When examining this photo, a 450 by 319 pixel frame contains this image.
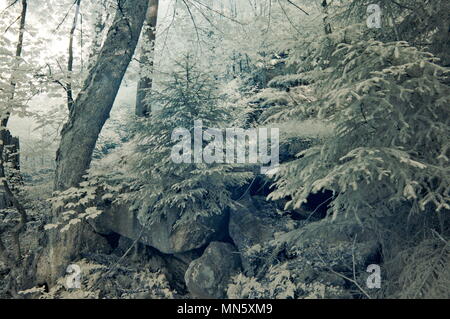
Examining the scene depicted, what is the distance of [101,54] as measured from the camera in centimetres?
561

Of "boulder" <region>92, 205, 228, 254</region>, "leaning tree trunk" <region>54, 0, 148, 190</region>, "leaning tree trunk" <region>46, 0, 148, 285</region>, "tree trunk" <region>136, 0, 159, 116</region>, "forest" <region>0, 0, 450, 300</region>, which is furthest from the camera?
"tree trunk" <region>136, 0, 159, 116</region>

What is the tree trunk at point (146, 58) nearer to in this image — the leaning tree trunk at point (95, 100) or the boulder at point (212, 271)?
the leaning tree trunk at point (95, 100)

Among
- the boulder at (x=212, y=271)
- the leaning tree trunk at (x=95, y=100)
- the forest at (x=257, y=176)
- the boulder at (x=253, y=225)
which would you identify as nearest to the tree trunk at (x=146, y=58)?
the forest at (x=257, y=176)

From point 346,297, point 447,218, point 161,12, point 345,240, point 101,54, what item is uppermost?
point 161,12

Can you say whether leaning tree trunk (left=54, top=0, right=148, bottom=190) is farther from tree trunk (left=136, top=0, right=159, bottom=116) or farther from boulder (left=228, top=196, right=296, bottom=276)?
boulder (left=228, top=196, right=296, bottom=276)

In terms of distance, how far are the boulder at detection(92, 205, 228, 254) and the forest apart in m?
0.03

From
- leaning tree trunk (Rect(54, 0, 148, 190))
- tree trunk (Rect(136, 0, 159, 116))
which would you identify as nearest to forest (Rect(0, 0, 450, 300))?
leaning tree trunk (Rect(54, 0, 148, 190))

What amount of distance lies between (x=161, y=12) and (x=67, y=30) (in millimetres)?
13645

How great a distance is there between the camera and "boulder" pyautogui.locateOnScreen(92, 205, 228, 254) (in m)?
5.61

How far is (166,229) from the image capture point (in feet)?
18.5

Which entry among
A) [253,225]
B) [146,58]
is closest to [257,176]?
[253,225]

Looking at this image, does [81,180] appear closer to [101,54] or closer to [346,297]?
[101,54]
